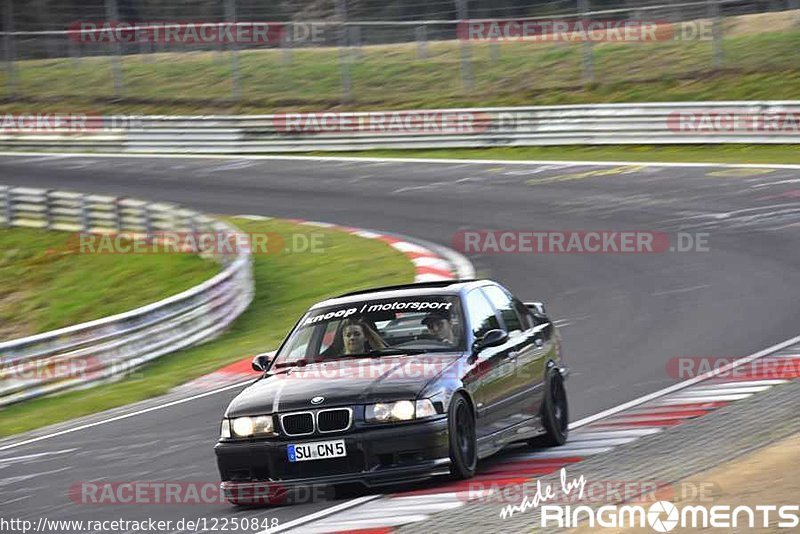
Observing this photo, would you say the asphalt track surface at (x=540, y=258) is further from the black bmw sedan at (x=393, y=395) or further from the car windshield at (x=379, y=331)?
the car windshield at (x=379, y=331)

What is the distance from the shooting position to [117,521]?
8.56 m

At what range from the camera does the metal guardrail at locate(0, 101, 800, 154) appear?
28.1 m

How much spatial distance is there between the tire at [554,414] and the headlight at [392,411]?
5.77 feet

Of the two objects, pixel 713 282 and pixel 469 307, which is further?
pixel 713 282

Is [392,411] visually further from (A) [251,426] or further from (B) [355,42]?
(B) [355,42]

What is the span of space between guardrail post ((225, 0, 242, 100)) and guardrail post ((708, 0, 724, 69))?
436 inches

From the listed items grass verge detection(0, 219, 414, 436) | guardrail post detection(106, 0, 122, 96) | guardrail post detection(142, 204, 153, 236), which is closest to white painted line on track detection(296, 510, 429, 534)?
grass verge detection(0, 219, 414, 436)

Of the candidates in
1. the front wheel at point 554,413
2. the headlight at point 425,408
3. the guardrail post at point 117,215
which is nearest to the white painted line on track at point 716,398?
the front wheel at point 554,413

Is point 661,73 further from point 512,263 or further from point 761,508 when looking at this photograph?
point 761,508

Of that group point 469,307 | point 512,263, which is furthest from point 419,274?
point 469,307

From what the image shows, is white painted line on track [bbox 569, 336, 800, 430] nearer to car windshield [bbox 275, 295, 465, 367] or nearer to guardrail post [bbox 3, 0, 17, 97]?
car windshield [bbox 275, 295, 465, 367]

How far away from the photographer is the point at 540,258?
1989 cm

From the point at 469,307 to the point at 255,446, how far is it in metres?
1.88

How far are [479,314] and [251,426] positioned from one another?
1.92 meters
